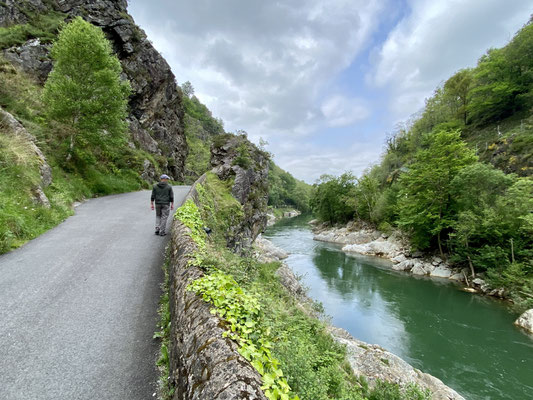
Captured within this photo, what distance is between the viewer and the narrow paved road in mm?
3301

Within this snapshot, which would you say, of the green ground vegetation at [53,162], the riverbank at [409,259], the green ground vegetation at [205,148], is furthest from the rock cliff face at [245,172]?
the riverbank at [409,259]

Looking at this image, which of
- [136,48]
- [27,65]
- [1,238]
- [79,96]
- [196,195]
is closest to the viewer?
[1,238]

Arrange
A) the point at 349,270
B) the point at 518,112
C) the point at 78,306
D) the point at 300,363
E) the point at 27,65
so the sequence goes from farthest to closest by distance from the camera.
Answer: the point at 518,112, the point at 349,270, the point at 27,65, the point at 78,306, the point at 300,363

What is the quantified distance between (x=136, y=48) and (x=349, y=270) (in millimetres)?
39548

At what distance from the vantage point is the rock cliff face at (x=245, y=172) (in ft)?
60.5

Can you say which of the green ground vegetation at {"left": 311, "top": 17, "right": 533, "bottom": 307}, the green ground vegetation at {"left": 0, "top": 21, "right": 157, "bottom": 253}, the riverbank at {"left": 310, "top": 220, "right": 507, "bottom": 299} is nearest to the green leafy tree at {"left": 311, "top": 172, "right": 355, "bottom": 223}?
the green ground vegetation at {"left": 311, "top": 17, "right": 533, "bottom": 307}

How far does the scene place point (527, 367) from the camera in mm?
12188

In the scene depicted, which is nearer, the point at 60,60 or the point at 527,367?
the point at 527,367

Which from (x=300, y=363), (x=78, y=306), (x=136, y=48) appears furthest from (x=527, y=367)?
(x=136, y=48)

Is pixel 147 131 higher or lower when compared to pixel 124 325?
higher

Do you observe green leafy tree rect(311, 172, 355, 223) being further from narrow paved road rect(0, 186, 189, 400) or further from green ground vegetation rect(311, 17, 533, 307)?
narrow paved road rect(0, 186, 189, 400)

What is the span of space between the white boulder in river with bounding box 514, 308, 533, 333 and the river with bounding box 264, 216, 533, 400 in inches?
18.3

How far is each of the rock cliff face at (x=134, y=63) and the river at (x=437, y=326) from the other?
21.8 metres

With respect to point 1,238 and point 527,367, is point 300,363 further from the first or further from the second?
point 527,367
